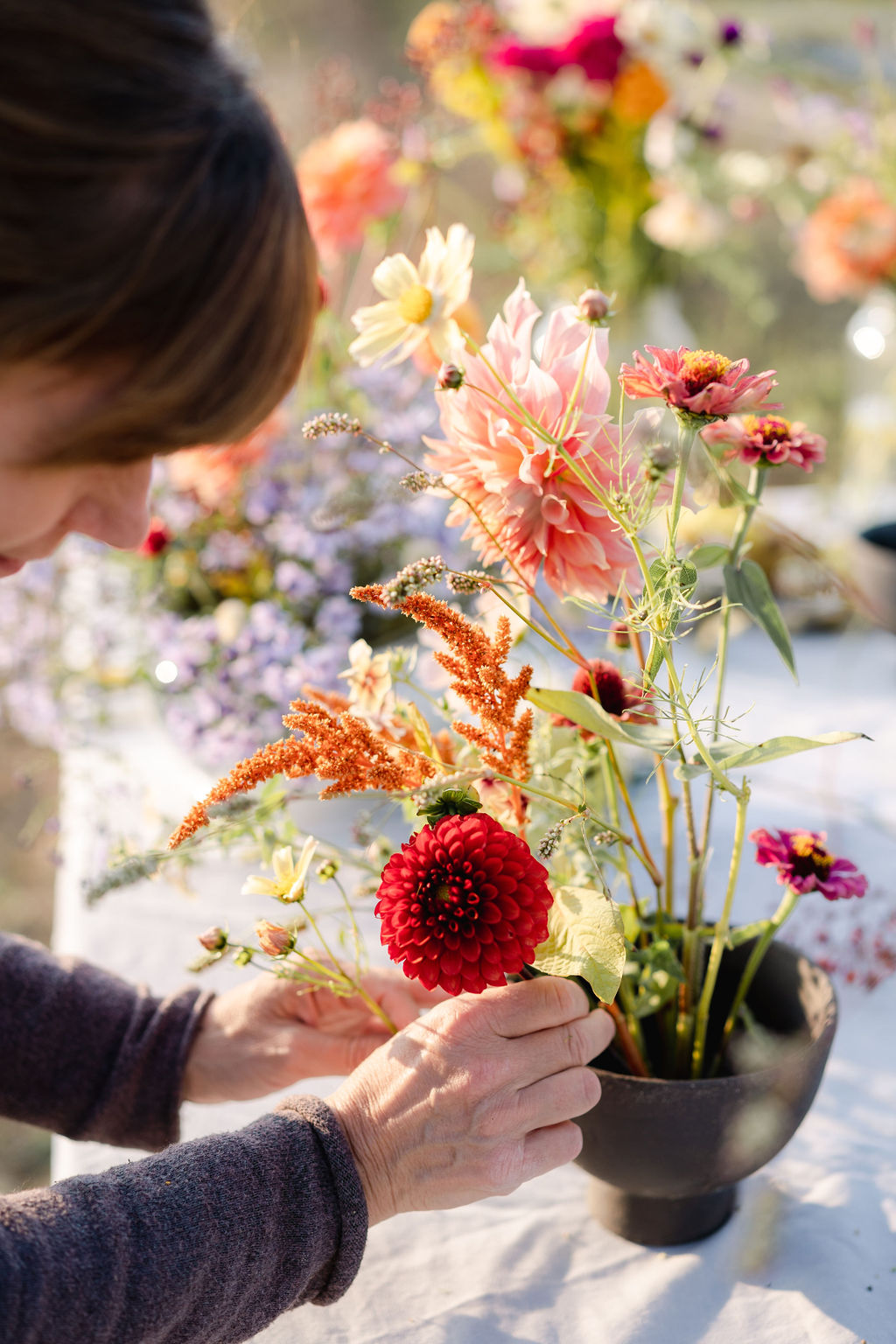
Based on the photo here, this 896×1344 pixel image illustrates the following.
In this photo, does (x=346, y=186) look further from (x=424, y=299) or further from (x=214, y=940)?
(x=214, y=940)

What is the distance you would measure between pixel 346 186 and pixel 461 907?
825 mm

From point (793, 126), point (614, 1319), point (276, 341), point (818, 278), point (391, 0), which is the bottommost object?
point (614, 1319)

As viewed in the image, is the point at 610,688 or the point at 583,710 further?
the point at 610,688

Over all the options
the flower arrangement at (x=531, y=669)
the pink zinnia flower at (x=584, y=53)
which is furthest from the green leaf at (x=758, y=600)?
the pink zinnia flower at (x=584, y=53)

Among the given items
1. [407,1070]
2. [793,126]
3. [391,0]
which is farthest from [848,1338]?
[391,0]

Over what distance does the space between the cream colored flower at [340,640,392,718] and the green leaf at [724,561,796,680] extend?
0.49ft

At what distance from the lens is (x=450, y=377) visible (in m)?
0.35

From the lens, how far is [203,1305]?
1.23ft

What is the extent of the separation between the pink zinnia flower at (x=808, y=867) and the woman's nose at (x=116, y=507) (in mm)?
281

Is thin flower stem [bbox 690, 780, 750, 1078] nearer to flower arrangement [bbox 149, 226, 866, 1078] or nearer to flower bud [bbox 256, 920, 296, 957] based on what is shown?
flower arrangement [bbox 149, 226, 866, 1078]

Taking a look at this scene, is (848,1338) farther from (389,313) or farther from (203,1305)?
(389,313)

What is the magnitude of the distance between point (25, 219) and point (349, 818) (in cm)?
61

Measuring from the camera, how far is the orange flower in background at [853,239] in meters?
1.28

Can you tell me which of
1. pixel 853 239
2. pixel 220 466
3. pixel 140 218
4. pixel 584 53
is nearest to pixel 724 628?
pixel 140 218
